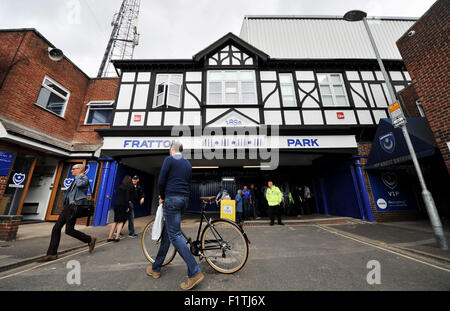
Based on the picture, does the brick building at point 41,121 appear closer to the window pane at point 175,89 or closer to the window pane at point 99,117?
the window pane at point 99,117

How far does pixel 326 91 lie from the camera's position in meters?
8.94

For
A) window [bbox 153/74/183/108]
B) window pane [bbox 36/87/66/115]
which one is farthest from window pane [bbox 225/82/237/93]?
window pane [bbox 36/87/66/115]

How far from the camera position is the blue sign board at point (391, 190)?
730cm

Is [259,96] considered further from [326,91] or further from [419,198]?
[419,198]

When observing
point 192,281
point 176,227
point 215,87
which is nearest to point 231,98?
point 215,87

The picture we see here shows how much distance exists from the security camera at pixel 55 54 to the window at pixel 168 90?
14.9 ft

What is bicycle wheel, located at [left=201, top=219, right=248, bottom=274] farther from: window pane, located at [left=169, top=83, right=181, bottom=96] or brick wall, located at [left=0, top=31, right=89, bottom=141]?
→ brick wall, located at [left=0, top=31, right=89, bottom=141]

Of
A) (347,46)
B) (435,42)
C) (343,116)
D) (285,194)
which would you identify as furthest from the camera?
(347,46)

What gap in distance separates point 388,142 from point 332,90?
4.04 m

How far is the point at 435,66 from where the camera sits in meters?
5.20

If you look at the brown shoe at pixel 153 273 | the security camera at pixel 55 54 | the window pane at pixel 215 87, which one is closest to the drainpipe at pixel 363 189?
the window pane at pixel 215 87

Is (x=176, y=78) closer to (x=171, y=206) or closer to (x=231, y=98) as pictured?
(x=231, y=98)
